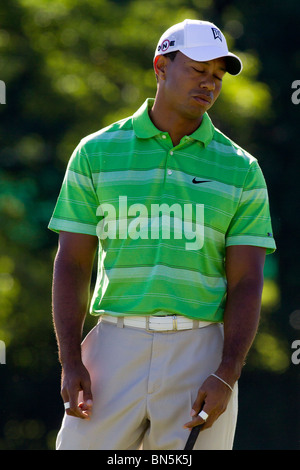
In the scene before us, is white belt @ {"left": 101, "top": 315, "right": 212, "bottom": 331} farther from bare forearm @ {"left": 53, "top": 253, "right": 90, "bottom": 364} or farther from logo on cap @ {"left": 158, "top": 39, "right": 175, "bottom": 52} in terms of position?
logo on cap @ {"left": 158, "top": 39, "right": 175, "bottom": 52}

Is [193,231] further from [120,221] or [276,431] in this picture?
[276,431]

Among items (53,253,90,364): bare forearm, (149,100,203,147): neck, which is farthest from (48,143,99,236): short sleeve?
(149,100,203,147): neck

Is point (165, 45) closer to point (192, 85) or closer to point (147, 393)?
point (192, 85)

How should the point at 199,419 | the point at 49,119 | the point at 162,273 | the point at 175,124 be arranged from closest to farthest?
the point at 199,419 → the point at 162,273 → the point at 175,124 → the point at 49,119

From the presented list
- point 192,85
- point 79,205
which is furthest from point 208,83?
point 79,205

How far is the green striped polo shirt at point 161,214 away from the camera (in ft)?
9.27

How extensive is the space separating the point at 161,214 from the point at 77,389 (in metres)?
0.57

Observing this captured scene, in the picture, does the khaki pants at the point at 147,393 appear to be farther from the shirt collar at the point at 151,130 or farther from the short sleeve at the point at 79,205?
the shirt collar at the point at 151,130

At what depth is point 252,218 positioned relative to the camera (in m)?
2.94

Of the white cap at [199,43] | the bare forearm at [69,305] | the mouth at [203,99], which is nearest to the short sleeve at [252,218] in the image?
the mouth at [203,99]

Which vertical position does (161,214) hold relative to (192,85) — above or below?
below

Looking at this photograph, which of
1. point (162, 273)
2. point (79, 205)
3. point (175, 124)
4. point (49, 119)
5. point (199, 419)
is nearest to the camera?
point (199, 419)

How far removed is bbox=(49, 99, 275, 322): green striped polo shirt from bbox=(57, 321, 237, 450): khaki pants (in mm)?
92

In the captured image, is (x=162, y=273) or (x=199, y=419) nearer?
(x=199, y=419)
